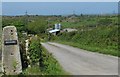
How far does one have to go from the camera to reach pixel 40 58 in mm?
16875

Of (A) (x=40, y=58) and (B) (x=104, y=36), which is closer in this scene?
(A) (x=40, y=58)

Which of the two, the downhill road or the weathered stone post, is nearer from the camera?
the downhill road

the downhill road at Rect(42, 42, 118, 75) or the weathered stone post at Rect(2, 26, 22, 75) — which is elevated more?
the weathered stone post at Rect(2, 26, 22, 75)

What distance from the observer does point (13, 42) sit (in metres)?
17.8

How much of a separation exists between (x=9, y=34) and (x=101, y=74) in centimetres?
547

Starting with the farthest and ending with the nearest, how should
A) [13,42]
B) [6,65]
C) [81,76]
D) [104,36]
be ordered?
[104,36], [13,42], [6,65], [81,76]

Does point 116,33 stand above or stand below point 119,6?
below

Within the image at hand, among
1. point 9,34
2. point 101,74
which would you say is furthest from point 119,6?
point 101,74

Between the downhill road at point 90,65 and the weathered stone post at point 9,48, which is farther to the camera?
the weathered stone post at point 9,48

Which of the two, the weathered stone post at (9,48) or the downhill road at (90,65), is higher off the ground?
the weathered stone post at (9,48)

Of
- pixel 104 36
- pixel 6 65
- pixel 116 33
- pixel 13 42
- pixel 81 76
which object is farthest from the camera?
pixel 104 36

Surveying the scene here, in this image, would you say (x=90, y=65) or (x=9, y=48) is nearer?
(x=9, y=48)

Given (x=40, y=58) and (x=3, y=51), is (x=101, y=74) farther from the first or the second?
(x=3, y=51)

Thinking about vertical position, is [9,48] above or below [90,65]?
Answer: above
